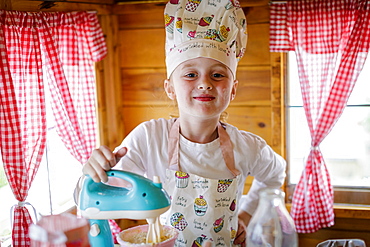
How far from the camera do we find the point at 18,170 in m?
1.74

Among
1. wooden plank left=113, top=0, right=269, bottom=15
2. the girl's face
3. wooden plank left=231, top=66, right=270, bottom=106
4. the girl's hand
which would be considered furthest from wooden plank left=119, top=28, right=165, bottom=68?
the girl's hand

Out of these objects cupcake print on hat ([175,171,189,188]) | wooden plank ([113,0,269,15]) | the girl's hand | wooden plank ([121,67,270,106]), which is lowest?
cupcake print on hat ([175,171,189,188])

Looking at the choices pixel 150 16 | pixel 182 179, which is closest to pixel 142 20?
pixel 150 16

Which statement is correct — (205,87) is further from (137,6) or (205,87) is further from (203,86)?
(137,6)

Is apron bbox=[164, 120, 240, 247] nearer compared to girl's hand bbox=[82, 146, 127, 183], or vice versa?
girl's hand bbox=[82, 146, 127, 183]

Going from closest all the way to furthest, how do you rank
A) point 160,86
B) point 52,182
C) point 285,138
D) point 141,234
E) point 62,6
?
point 141,234 < point 62,6 < point 52,182 < point 285,138 < point 160,86

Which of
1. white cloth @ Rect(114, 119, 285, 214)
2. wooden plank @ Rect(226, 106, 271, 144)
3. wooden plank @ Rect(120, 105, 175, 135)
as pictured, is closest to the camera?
white cloth @ Rect(114, 119, 285, 214)

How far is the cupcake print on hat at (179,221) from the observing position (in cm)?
150

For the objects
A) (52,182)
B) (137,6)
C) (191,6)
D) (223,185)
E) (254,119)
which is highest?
(137,6)

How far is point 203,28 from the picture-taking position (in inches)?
58.4

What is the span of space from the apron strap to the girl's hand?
15.1 inches

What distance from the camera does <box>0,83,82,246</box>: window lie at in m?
1.86

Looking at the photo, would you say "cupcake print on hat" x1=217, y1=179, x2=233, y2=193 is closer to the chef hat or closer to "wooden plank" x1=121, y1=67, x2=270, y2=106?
the chef hat

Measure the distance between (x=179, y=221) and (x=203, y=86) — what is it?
0.47 m
